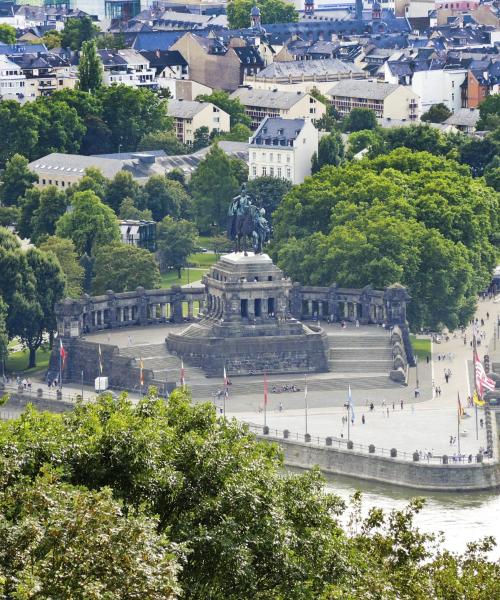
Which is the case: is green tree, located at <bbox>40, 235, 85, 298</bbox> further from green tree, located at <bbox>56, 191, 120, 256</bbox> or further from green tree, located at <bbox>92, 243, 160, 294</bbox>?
green tree, located at <bbox>56, 191, 120, 256</bbox>

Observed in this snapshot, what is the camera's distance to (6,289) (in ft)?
499

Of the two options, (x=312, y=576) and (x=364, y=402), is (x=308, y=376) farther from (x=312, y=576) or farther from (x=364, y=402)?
(x=312, y=576)

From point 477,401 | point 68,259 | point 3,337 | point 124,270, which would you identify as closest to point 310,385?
point 477,401

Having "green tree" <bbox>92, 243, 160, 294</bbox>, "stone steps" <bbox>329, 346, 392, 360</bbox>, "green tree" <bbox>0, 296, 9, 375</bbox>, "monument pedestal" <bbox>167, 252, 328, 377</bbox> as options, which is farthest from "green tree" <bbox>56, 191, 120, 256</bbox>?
"stone steps" <bbox>329, 346, 392, 360</bbox>

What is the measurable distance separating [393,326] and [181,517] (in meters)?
79.6

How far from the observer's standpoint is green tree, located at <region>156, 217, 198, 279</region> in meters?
186

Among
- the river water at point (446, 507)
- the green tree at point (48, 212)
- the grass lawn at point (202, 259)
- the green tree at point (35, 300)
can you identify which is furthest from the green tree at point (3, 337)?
the grass lawn at point (202, 259)

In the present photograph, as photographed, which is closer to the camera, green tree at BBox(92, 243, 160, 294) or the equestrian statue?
the equestrian statue

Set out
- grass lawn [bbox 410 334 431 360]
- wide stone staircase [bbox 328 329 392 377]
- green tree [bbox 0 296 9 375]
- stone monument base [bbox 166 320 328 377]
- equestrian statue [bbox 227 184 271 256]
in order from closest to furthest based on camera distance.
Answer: wide stone staircase [bbox 328 329 392 377]
stone monument base [bbox 166 320 328 377]
green tree [bbox 0 296 9 375]
equestrian statue [bbox 227 184 271 256]
grass lawn [bbox 410 334 431 360]

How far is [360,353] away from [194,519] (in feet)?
248

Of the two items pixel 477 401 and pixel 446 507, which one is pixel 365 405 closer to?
pixel 477 401

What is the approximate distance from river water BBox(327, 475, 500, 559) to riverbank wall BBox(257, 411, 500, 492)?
21.5 inches

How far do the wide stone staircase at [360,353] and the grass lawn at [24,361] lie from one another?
57.0 ft

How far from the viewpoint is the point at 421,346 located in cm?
15875
